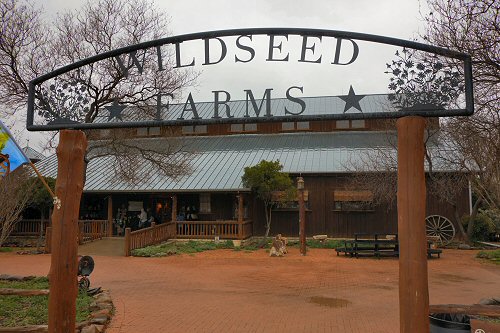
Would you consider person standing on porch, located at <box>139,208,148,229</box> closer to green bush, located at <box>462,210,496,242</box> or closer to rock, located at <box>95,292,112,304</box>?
rock, located at <box>95,292,112,304</box>

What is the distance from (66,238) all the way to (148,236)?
15770 millimetres

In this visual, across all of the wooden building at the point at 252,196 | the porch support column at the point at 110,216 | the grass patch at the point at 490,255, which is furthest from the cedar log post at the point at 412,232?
the porch support column at the point at 110,216

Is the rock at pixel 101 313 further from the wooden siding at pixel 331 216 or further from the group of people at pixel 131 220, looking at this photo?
the group of people at pixel 131 220

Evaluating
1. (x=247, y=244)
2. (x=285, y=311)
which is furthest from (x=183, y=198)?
(x=285, y=311)

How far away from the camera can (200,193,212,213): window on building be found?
80.6 ft

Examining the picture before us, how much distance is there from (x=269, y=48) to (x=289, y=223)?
1936cm

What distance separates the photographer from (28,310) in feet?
27.2

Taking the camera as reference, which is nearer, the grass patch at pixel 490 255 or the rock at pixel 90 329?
the rock at pixel 90 329

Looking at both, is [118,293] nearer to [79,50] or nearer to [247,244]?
[79,50]

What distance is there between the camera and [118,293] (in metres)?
10.9

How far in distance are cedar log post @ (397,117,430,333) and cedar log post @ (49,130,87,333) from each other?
3.61m

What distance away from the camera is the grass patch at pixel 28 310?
762 cm

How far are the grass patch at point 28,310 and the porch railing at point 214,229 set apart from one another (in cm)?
1250

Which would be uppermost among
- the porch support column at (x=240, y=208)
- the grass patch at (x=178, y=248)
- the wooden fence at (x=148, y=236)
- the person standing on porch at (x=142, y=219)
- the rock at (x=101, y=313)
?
Answer: the porch support column at (x=240, y=208)
